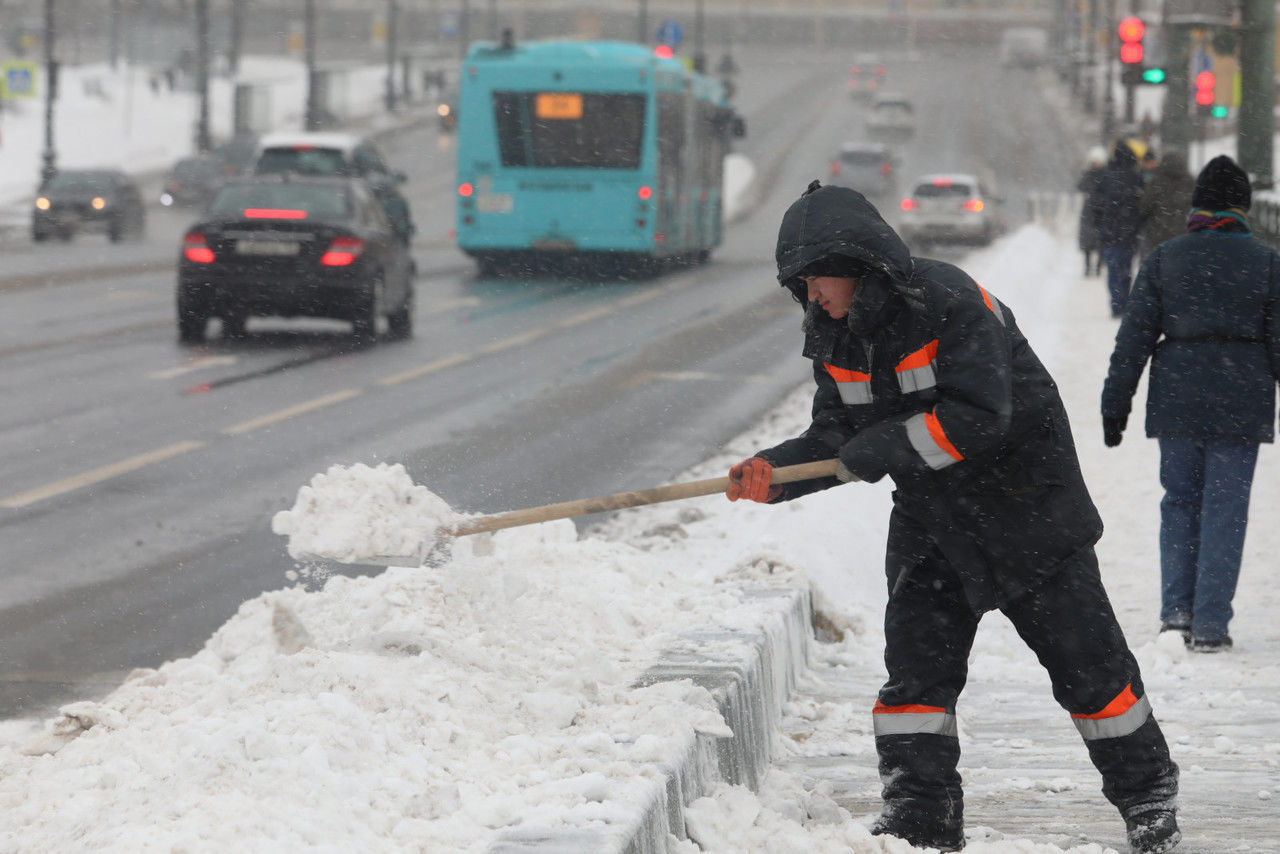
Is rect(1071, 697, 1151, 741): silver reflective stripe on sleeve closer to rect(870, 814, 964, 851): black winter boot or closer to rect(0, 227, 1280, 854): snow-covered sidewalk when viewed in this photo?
rect(0, 227, 1280, 854): snow-covered sidewalk

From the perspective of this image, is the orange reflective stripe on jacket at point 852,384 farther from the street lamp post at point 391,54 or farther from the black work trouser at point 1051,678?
the street lamp post at point 391,54

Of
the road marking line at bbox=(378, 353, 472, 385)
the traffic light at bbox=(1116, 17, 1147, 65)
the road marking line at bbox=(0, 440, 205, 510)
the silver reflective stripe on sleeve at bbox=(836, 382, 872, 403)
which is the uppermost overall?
the traffic light at bbox=(1116, 17, 1147, 65)

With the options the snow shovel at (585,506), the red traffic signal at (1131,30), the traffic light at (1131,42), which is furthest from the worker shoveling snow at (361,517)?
the traffic light at (1131,42)

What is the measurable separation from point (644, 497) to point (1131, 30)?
18.8 meters

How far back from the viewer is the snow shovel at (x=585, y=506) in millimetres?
4359

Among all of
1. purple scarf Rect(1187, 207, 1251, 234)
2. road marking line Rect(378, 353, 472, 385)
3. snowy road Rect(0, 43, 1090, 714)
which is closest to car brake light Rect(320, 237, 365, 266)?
snowy road Rect(0, 43, 1090, 714)

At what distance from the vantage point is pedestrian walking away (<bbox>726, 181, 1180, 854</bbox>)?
398cm

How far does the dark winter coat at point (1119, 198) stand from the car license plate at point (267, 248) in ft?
26.6

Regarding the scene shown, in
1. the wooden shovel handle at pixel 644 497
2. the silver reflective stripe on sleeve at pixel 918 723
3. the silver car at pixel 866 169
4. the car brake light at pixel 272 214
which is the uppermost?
the wooden shovel handle at pixel 644 497

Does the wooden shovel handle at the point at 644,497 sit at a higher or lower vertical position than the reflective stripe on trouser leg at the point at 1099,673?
higher

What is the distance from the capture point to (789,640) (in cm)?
565

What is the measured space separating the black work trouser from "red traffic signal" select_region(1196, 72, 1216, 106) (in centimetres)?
2215

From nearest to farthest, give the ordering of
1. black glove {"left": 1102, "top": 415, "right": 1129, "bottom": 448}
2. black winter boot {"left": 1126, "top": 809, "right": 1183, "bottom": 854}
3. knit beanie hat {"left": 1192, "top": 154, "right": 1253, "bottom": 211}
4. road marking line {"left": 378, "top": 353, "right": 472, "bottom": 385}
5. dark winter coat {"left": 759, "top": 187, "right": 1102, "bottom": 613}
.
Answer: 1. dark winter coat {"left": 759, "top": 187, "right": 1102, "bottom": 613}
2. black winter boot {"left": 1126, "top": 809, "right": 1183, "bottom": 854}
3. black glove {"left": 1102, "top": 415, "right": 1129, "bottom": 448}
4. knit beanie hat {"left": 1192, "top": 154, "right": 1253, "bottom": 211}
5. road marking line {"left": 378, "top": 353, "right": 472, "bottom": 385}

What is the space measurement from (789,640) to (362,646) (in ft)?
4.89
